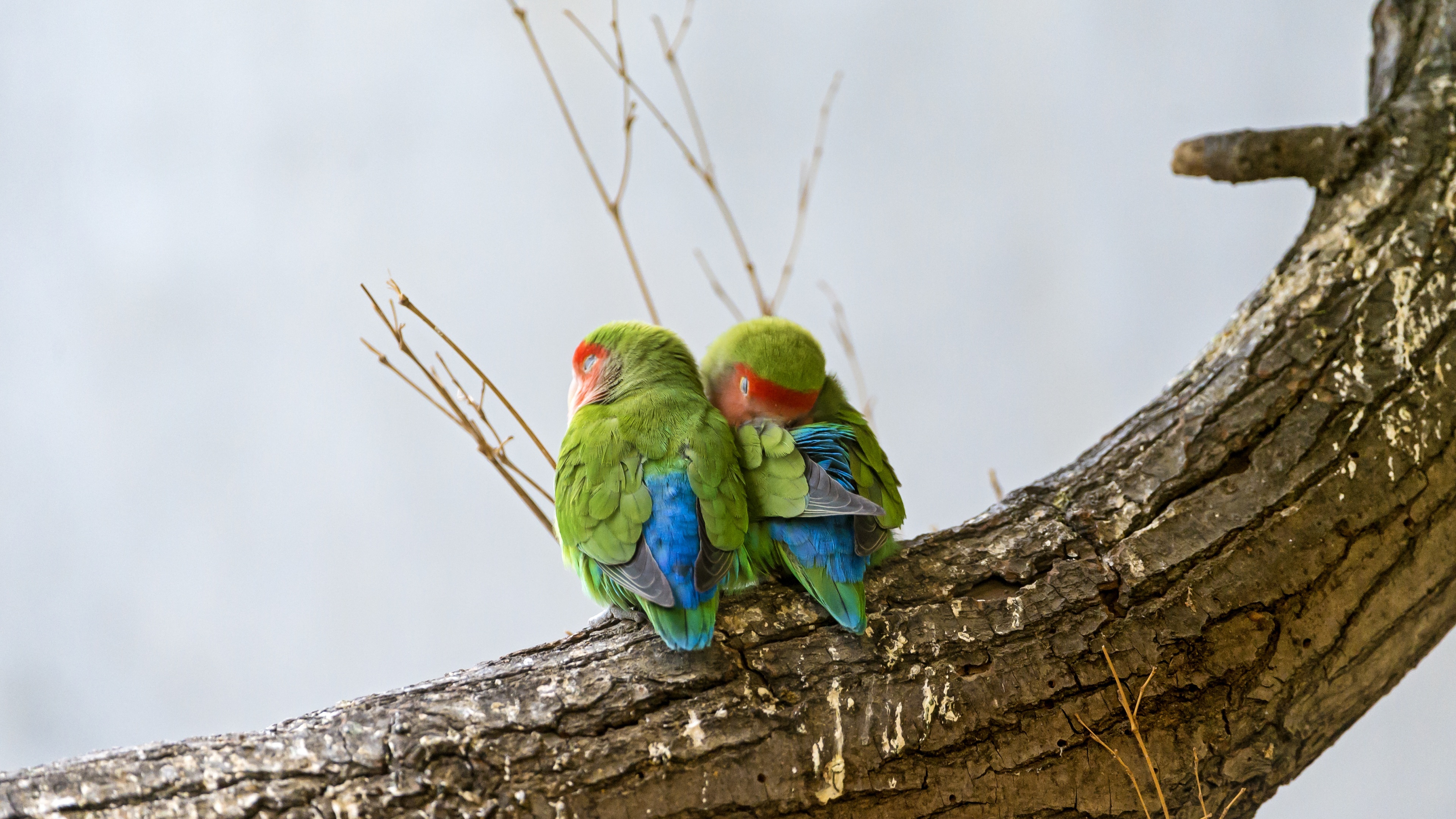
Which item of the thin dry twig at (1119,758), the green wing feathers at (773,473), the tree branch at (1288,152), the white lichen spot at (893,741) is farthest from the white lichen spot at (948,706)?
the tree branch at (1288,152)

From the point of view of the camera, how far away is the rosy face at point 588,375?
1.68m

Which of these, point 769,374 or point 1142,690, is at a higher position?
point 769,374

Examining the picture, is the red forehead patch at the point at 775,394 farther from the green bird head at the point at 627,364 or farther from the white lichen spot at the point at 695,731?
the white lichen spot at the point at 695,731

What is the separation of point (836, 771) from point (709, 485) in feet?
1.48

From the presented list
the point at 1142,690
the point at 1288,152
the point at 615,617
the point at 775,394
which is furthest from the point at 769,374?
the point at 1288,152

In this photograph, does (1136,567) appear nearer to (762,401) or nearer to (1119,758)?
(1119,758)

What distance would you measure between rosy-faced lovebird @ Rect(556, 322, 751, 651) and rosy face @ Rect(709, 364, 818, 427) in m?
0.09

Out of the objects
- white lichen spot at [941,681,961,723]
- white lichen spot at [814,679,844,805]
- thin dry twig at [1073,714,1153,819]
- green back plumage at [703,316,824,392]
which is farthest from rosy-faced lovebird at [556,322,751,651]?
thin dry twig at [1073,714,1153,819]

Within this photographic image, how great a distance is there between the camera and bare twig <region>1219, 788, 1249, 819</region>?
1418mm

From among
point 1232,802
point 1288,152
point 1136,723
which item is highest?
point 1288,152

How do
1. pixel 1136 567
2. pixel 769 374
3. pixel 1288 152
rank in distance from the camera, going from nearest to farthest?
pixel 1136 567
pixel 769 374
pixel 1288 152

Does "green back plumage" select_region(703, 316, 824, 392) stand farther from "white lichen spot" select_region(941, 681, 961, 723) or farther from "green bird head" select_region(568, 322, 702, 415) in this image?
"white lichen spot" select_region(941, 681, 961, 723)

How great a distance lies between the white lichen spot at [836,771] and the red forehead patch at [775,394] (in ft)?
1.89

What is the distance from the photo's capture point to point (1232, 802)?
142cm
